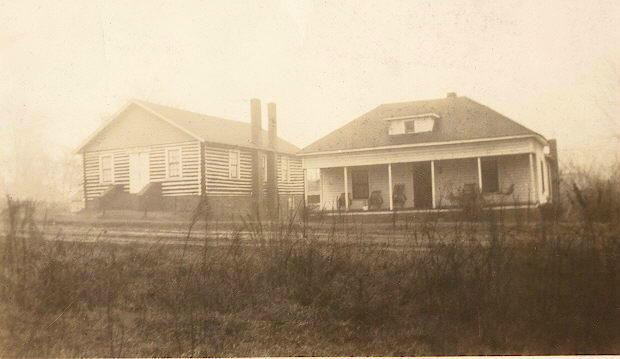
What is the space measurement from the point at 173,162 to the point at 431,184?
368 centimetres

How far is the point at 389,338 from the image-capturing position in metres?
4.98

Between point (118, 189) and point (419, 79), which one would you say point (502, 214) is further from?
point (118, 189)

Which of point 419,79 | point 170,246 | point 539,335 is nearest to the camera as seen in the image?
point 539,335

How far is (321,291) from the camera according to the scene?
544cm

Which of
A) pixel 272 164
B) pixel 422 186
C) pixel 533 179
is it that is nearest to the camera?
pixel 533 179

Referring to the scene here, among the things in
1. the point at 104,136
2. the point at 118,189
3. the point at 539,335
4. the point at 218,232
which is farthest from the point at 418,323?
the point at 104,136

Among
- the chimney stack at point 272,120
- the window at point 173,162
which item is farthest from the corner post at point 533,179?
the window at point 173,162

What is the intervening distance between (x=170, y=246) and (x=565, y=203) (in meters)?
4.75

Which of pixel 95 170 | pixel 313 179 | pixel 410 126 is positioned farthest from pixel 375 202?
pixel 95 170

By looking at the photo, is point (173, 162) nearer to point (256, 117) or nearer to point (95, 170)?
point (95, 170)

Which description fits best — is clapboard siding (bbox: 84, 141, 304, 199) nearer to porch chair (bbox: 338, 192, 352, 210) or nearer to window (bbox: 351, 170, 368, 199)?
porch chair (bbox: 338, 192, 352, 210)

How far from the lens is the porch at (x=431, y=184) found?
5488 mm

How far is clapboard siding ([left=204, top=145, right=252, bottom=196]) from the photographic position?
651 centimetres

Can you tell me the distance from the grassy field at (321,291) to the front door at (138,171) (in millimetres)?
987
